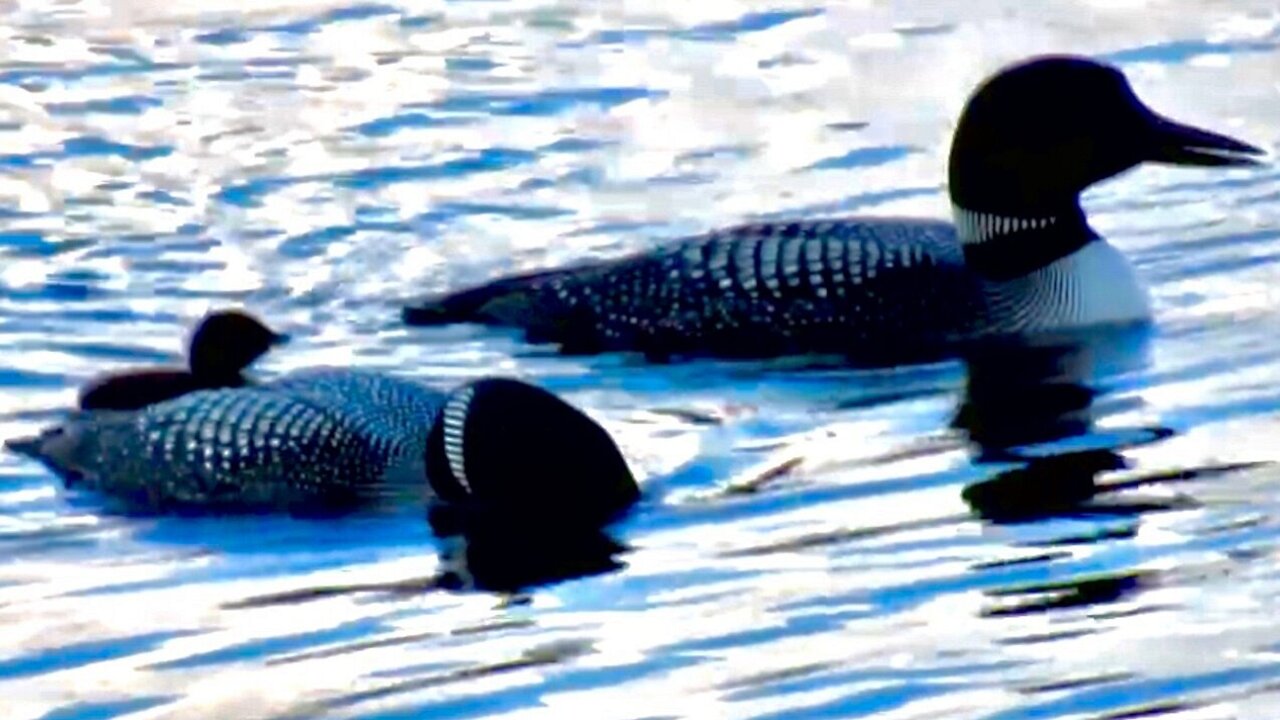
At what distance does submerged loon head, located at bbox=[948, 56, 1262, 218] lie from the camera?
12891 mm

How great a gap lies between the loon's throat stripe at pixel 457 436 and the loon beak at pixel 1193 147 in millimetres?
3165

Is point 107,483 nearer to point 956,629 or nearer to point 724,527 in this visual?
point 724,527

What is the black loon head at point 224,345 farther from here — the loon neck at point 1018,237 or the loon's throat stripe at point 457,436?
the loon neck at point 1018,237

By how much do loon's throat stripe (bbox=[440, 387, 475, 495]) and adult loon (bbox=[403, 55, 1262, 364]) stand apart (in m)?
2.18

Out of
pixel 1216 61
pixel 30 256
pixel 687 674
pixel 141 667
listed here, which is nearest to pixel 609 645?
pixel 687 674

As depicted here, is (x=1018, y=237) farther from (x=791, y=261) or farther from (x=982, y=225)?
(x=791, y=261)

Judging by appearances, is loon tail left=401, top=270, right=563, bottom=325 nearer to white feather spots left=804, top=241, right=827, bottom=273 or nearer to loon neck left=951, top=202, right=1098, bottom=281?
white feather spots left=804, top=241, right=827, bottom=273

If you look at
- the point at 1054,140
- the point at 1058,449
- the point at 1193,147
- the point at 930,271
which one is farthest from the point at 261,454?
the point at 1193,147

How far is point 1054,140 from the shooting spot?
1302 cm

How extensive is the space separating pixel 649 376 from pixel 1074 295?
1.40 metres

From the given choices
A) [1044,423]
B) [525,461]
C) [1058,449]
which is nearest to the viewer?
[525,461]

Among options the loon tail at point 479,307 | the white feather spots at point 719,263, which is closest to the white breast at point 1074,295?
the white feather spots at point 719,263

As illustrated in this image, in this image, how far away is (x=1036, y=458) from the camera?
1087 centimetres

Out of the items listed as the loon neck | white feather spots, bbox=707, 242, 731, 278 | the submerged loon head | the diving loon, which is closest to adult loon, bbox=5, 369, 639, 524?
the diving loon
